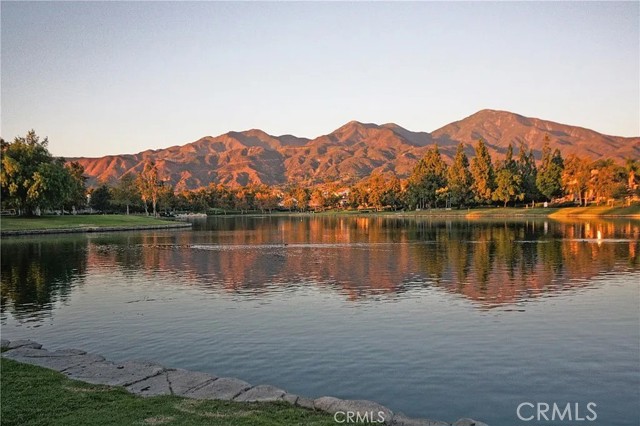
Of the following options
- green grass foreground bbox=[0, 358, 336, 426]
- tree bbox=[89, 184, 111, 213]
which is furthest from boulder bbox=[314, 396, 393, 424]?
tree bbox=[89, 184, 111, 213]

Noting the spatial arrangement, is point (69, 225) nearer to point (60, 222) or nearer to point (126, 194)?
point (60, 222)

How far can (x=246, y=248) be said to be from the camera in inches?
2397

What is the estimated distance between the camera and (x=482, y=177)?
170625 mm

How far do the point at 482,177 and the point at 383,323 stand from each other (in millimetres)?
157150

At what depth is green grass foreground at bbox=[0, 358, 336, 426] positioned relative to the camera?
10.9 m

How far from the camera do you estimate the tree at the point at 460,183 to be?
173 m

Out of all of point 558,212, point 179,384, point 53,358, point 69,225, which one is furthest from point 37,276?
point 558,212

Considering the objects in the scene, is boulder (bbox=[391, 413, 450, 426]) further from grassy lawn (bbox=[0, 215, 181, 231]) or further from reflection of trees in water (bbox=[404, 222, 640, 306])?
grassy lawn (bbox=[0, 215, 181, 231])

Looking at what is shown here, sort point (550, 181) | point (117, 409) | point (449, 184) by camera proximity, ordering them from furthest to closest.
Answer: point (449, 184) < point (550, 181) < point (117, 409)

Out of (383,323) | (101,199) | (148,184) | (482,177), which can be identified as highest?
(482,177)

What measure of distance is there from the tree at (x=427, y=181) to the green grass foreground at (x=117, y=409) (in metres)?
174

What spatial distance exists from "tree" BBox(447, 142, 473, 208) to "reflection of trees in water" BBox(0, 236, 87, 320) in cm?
13312

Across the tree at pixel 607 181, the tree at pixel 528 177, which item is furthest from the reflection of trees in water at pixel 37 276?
the tree at pixel 528 177

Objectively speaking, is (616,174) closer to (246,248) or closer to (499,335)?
(246,248)
